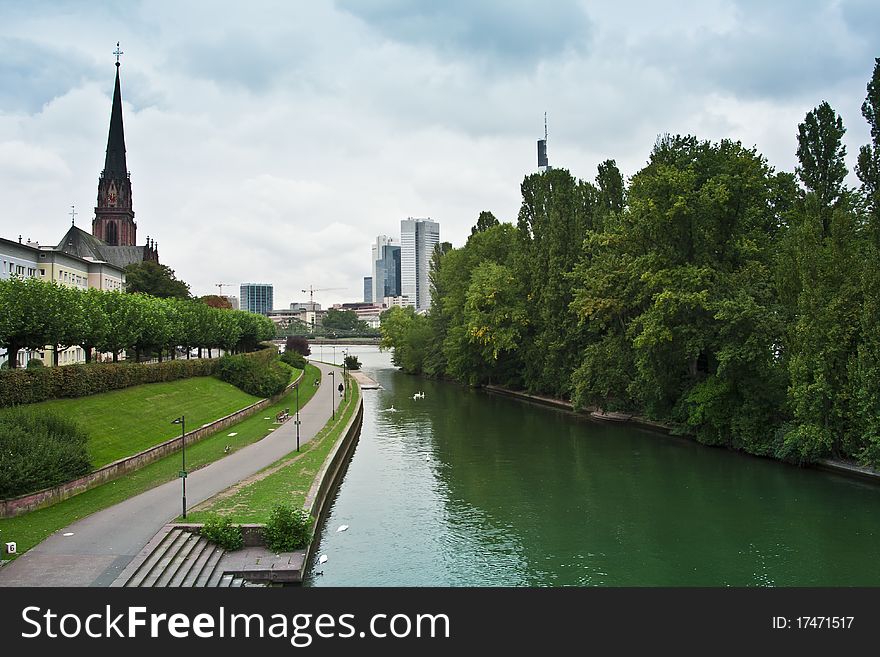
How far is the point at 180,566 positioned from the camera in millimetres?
18812

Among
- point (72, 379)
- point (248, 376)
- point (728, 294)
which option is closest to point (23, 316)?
point (72, 379)

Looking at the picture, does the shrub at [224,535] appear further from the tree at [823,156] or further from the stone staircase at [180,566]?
the tree at [823,156]

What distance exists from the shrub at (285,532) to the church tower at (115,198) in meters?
108

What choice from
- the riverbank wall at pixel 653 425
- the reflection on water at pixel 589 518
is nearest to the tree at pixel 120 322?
the reflection on water at pixel 589 518

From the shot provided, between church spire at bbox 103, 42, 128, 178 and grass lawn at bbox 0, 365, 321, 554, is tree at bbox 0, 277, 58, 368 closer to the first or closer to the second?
grass lawn at bbox 0, 365, 321, 554

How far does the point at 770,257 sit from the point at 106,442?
3588 cm

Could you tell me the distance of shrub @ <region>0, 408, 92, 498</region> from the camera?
73.0 feet

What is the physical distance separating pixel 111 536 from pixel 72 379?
15044 millimetres

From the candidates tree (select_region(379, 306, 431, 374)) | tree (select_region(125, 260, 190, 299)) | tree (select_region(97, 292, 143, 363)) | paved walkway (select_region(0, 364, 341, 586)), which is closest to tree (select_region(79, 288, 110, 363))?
tree (select_region(97, 292, 143, 363))

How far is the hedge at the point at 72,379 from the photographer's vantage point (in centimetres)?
2902

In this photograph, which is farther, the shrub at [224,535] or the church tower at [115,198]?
the church tower at [115,198]

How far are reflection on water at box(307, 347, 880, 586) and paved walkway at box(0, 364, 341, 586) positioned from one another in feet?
15.7

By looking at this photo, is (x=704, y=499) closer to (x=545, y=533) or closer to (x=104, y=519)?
(x=545, y=533)
